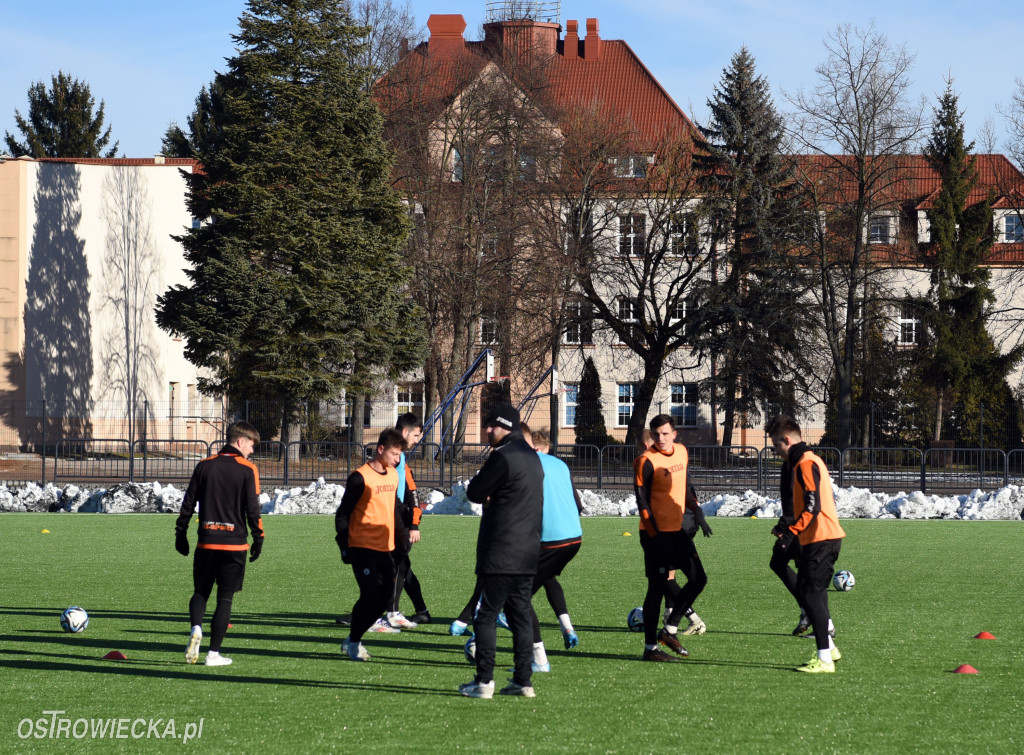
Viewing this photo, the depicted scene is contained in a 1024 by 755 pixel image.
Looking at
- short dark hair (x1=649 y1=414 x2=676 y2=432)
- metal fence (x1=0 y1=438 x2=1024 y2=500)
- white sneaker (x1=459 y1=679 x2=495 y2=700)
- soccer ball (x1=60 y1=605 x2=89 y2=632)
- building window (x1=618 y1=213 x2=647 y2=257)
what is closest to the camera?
white sneaker (x1=459 y1=679 x2=495 y2=700)

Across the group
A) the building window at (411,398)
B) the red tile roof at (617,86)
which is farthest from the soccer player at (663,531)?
the red tile roof at (617,86)

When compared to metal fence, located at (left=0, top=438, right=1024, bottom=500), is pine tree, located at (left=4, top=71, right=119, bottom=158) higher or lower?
higher

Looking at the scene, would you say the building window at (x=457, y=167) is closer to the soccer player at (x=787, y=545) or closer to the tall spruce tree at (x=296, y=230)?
the tall spruce tree at (x=296, y=230)

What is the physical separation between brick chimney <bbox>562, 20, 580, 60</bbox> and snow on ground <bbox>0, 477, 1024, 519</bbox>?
3996 cm

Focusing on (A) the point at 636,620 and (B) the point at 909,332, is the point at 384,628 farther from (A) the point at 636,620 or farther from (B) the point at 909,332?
(B) the point at 909,332

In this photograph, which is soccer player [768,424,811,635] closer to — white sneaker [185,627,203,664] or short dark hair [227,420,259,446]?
short dark hair [227,420,259,446]

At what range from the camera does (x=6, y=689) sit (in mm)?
7406

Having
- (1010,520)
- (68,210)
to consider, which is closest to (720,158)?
(1010,520)

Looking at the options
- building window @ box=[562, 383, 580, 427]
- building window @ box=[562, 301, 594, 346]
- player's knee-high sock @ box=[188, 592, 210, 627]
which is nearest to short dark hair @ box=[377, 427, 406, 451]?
player's knee-high sock @ box=[188, 592, 210, 627]

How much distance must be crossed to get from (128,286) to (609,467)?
31394 mm

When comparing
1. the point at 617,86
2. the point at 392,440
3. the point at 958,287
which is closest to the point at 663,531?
the point at 392,440

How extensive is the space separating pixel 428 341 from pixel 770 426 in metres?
31.9

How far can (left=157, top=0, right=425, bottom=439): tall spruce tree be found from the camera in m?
37.3

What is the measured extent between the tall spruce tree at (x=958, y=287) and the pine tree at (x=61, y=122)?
46.2 m
